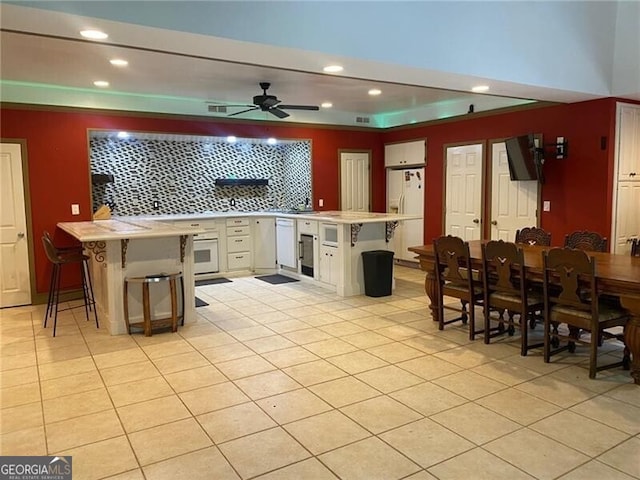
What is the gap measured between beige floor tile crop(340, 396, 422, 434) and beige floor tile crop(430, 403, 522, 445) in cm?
17

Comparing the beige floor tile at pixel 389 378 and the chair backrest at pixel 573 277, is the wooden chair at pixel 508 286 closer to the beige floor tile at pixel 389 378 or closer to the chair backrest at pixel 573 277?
the chair backrest at pixel 573 277

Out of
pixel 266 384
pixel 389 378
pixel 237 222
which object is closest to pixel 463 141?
pixel 237 222

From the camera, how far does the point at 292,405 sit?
2.97 metres

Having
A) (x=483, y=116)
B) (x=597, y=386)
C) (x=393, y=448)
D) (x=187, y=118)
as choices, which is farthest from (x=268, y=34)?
(x=483, y=116)

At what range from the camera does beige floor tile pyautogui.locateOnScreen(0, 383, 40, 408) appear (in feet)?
10.1

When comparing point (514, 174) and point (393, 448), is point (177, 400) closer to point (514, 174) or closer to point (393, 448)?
point (393, 448)

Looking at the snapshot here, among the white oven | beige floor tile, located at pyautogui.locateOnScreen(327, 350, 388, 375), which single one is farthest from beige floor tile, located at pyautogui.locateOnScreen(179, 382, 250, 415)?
the white oven

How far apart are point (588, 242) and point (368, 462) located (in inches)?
129

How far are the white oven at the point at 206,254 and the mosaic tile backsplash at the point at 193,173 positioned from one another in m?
0.79

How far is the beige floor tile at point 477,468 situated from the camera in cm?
221

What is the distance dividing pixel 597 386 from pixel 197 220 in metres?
5.32

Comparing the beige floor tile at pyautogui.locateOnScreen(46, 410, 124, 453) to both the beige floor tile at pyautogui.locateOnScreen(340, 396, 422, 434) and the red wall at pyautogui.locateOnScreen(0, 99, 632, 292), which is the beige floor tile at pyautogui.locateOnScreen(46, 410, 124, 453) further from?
the red wall at pyautogui.locateOnScreen(0, 99, 632, 292)

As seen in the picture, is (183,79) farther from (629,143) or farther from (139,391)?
(629,143)

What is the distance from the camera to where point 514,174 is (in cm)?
610
